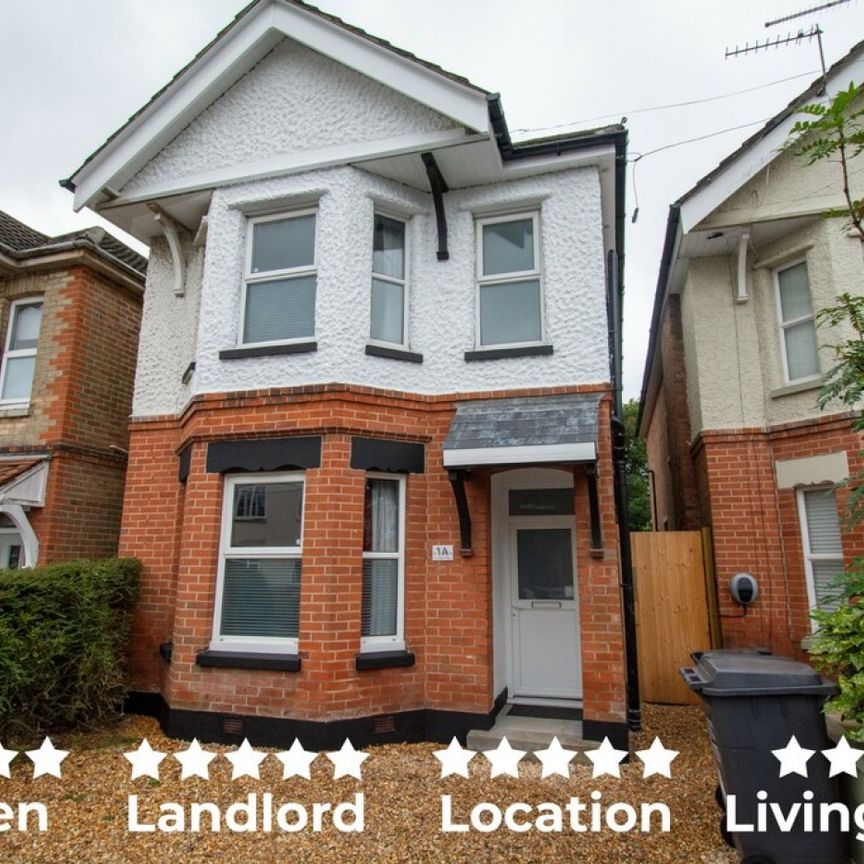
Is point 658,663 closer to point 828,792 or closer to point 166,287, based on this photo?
point 828,792

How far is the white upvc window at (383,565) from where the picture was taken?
19.8ft

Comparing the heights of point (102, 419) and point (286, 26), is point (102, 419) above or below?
below

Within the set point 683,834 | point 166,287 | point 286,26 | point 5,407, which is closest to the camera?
point 683,834

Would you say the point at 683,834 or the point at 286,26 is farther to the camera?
the point at 286,26

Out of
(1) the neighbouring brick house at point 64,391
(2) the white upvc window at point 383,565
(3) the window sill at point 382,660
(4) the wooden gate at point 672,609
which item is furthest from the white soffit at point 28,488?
(4) the wooden gate at point 672,609

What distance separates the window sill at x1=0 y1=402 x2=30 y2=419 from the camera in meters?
8.44

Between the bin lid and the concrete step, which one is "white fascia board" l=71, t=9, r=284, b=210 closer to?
the concrete step

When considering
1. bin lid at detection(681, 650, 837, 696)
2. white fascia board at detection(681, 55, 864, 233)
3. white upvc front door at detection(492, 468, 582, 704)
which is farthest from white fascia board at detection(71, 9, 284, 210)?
bin lid at detection(681, 650, 837, 696)

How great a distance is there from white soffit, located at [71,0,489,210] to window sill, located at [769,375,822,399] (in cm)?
457

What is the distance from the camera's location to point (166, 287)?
799 centimetres

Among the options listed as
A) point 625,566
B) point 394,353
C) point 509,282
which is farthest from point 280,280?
point 625,566

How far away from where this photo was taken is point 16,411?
27.9ft

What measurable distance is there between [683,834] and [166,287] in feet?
25.9

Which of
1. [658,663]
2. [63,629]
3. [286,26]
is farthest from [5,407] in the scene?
[658,663]
